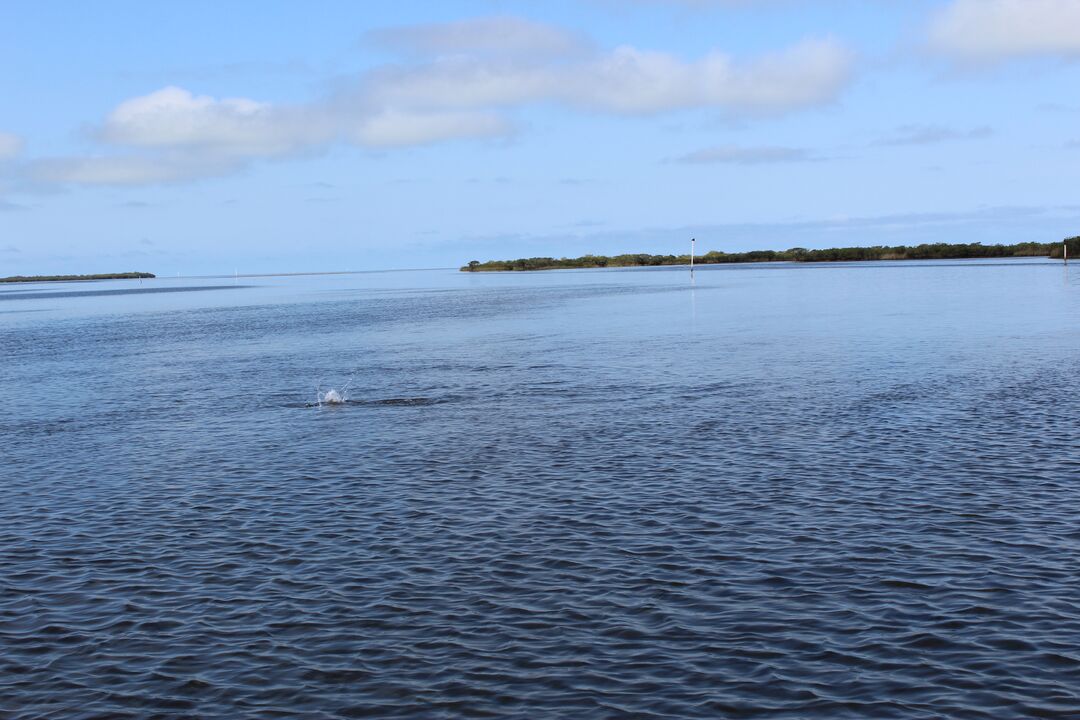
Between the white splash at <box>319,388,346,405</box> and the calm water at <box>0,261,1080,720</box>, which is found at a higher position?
the white splash at <box>319,388,346,405</box>

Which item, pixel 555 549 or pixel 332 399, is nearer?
pixel 555 549

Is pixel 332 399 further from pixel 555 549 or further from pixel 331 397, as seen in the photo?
pixel 555 549

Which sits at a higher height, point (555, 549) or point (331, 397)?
point (331, 397)

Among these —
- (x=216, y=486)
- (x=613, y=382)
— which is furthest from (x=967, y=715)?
(x=613, y=382)

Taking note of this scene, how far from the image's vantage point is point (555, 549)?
1905 cm

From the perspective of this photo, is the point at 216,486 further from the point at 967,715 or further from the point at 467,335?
the point at 467,335

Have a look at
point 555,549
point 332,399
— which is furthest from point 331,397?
point 555,549

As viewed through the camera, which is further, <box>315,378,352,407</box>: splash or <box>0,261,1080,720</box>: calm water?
<box>315,378,352,407</box>: splash

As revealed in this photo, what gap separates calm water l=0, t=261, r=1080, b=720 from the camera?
13.3 meters

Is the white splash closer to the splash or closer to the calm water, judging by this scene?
the splash

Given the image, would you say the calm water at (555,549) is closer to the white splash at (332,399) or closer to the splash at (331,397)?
the splash at (331,397)

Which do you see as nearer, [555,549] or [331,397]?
[555,549]

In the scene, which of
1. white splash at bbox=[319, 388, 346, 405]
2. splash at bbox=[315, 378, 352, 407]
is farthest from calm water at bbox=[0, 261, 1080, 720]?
white splash at bbox=[319, 388, 346, 405]

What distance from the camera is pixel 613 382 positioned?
144ft
